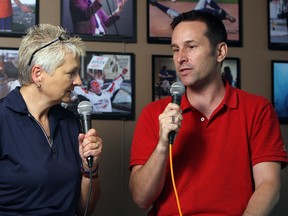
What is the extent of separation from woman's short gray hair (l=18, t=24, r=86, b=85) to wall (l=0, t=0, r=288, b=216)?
19.9 inches

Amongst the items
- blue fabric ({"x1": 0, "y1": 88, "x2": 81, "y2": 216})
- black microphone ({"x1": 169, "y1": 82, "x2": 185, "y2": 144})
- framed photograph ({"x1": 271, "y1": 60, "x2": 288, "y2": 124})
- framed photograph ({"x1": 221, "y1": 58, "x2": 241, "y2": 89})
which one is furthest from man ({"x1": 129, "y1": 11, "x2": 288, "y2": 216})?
framed photograph ({"x1": 271, "y1": 60, "x2": 288, "y2": 124})

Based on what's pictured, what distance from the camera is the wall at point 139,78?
91.6 inches

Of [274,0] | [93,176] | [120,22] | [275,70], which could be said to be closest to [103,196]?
[93,176]

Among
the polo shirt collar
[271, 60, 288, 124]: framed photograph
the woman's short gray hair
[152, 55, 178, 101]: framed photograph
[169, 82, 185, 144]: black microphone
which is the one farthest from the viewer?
[271, 60, 288, 124]: framed photograph

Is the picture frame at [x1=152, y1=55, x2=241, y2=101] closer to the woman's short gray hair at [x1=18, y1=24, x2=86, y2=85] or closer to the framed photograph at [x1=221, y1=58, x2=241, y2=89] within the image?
the framed photograph at [x1=221, y1=58, x2=241, y2=89]

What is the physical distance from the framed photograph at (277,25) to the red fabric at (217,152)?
694mm

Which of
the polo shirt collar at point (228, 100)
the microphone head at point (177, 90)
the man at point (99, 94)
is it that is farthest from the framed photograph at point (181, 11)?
the microphone head at point (177, 90)

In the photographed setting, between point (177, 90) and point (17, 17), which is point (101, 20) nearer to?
point (17, 17)

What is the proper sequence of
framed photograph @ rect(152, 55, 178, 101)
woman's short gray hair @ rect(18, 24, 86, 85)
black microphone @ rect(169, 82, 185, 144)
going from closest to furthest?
black microphone @ rect(169, 82, 185, 144) → woman's short gray hair @ rect(18, 24, 86, 85) → framed photograph @ rect(152, 55, 178, 101)

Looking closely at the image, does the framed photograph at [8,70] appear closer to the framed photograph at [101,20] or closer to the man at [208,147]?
the framed photograph at [101,20]

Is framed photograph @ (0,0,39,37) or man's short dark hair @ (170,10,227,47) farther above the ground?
framed photograph @ (0,0,39,37)

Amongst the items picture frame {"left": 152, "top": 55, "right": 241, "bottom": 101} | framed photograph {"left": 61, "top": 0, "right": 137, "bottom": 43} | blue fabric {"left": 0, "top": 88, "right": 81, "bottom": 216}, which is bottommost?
blue fabric {"left": 0, "top": 88, "right": 81, "bottom": 216}

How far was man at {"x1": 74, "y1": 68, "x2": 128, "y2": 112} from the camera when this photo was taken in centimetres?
233

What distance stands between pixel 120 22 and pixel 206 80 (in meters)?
0.62
